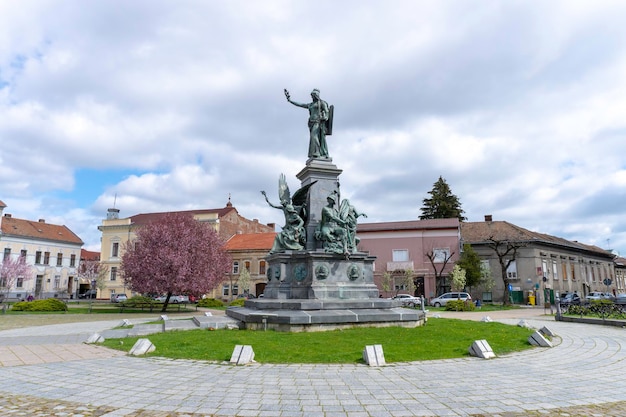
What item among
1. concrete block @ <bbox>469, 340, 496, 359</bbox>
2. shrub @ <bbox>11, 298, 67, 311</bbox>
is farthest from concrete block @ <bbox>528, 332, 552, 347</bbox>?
shrub @ <bbox>11, 298, 67, 311</bbox>

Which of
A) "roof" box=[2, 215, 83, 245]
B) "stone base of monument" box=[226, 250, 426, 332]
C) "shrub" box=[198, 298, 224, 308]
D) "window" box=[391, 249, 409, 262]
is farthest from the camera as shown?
"roof" box=[2, 215, 83, 245]

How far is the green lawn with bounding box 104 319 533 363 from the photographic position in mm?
8539

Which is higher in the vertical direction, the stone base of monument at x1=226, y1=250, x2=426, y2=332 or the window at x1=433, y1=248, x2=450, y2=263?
the window at x1=433, y1=248, x2=450, y2=263

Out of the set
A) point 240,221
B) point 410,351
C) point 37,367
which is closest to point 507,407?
point 410,351

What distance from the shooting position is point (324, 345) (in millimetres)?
9438

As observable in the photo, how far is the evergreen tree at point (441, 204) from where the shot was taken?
189ft

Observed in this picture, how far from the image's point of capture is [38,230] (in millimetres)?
57500

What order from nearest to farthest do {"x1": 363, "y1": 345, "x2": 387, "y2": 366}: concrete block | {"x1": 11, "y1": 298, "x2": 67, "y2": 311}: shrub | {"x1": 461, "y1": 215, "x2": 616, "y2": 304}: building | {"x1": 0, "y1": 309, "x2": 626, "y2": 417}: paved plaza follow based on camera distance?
{"x1": 0, "y1": 309, "x2": 626, "y2": 417}: paved plaza
{"x1": 363, "y1": 345, "x2": 387, "y2": 366}: concrete block
{"x1": 11, "y1": 298, "x2": 67, "y2": 311}: shrub
{"x1": 461, "y1": 215, "x2": 616, "y2": 304}: building

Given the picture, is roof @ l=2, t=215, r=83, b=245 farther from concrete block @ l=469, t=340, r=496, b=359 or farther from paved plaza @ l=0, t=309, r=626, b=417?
concrete block @ l=469, t=340, r=496, b=359

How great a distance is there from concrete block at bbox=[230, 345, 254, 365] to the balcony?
1452 inches

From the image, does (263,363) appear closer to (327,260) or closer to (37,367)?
(37,367)

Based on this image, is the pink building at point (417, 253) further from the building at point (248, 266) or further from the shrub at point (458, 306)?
the shrub at point (458, 306)

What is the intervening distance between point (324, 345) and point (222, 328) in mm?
4556

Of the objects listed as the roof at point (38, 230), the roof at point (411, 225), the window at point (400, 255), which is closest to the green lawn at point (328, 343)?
the window at point (400, 255)
